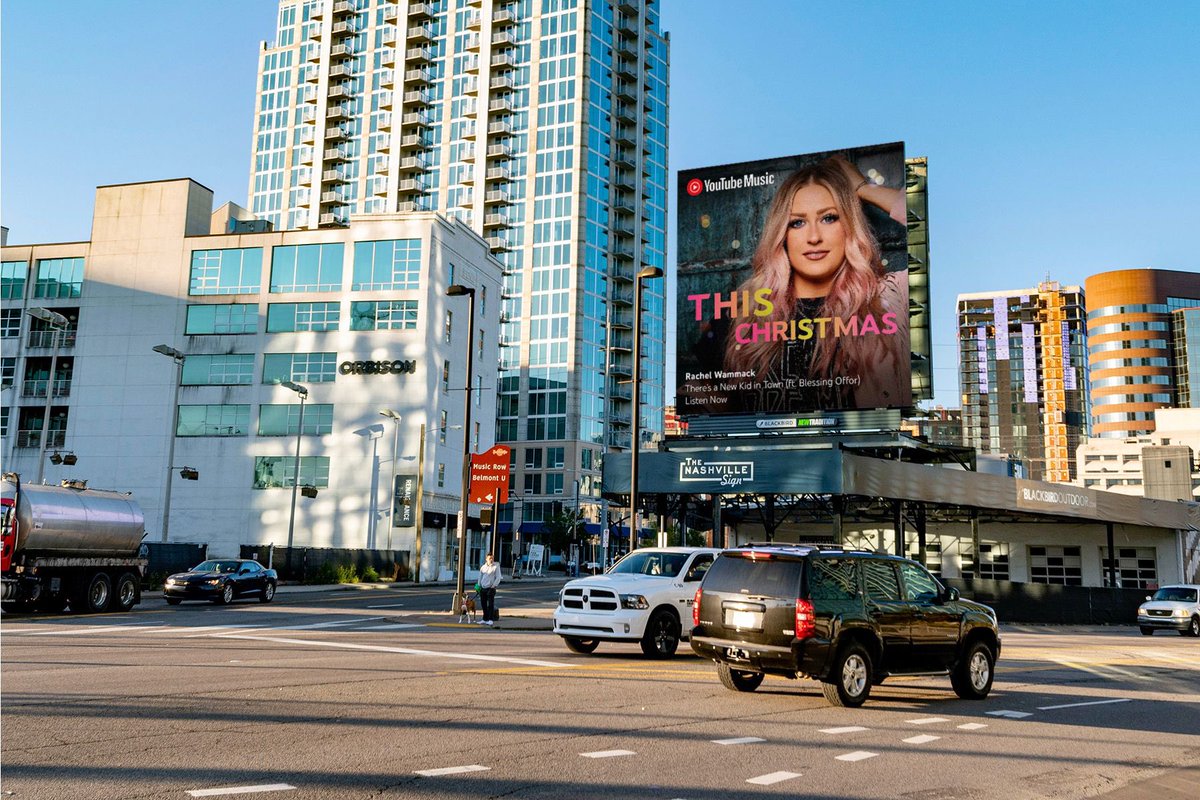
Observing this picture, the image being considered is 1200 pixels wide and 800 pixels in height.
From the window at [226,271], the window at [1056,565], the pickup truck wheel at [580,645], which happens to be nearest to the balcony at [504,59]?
the window at [226,271]

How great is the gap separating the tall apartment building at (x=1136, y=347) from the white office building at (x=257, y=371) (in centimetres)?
13650

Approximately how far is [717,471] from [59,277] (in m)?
51.2

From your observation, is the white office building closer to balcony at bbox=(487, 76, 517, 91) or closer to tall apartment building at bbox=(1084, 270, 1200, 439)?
balcony at bbox=(487, 76, 517, 91)

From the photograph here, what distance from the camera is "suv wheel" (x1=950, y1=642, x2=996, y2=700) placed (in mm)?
12922

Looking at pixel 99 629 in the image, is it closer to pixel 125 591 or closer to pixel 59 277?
pixel 125 591

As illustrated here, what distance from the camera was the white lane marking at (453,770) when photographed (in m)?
7.42

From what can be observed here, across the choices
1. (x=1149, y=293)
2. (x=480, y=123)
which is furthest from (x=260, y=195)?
(x=1149, y=293)

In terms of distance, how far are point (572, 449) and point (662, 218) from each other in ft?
99.8

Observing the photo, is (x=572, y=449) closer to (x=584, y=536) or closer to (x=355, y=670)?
(x=584, y=536)

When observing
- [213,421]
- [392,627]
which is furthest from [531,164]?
[392,627]

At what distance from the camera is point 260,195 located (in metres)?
120

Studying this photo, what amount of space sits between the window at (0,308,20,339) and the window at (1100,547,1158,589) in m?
73.5

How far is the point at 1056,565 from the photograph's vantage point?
5766 centimetres

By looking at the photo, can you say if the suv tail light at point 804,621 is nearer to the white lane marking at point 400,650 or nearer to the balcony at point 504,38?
the white lane marking at point 400,650
